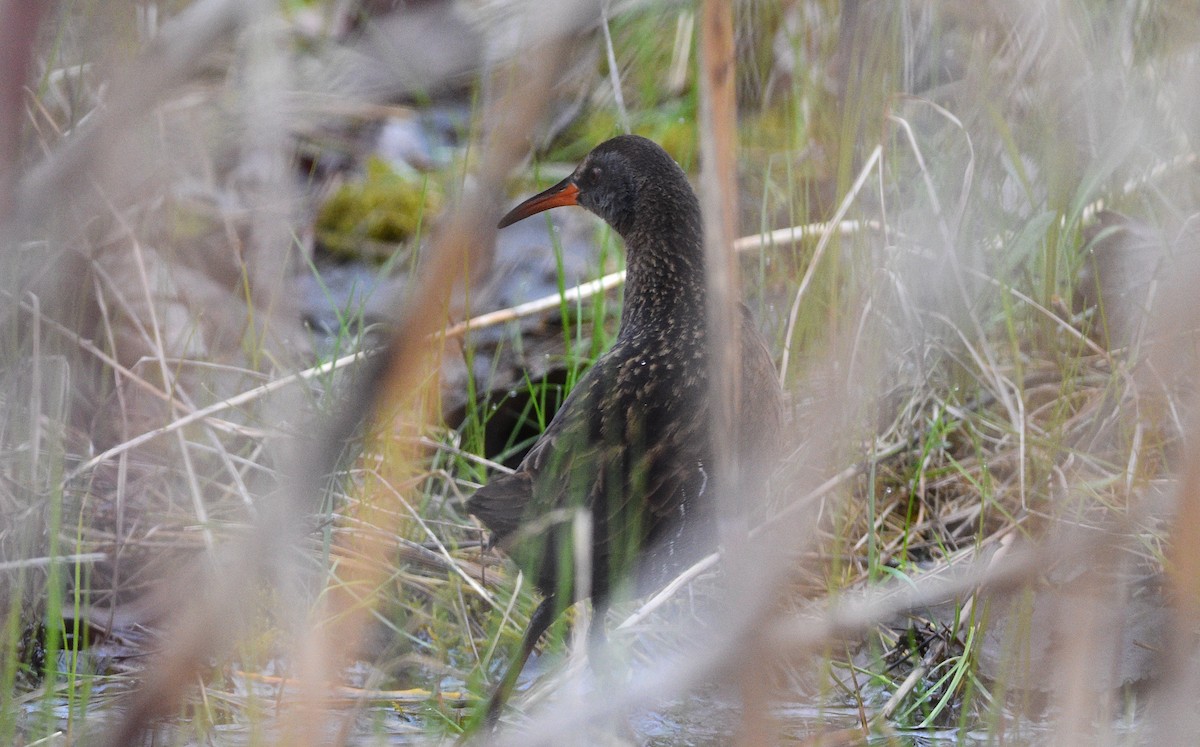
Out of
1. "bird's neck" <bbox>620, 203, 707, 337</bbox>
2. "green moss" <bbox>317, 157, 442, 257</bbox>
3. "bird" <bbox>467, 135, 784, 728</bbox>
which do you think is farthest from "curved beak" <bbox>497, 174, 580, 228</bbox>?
"green moss" <bbox>317, 157, 442, 257</bbox>

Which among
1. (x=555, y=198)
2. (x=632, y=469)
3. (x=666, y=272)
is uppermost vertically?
(x=555, y=198)

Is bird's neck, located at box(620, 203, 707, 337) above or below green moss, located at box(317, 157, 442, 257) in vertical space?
below

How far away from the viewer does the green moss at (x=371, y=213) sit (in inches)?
162


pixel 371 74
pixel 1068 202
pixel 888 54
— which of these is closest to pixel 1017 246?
pixel 1068 202

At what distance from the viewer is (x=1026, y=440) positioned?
2.71 metres

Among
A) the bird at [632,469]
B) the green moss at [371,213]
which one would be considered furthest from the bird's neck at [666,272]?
the green moss at [371,213]

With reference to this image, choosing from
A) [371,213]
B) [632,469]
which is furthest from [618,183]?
[371,213]

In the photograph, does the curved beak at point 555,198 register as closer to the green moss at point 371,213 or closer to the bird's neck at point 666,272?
the bird's neck at point 666,272

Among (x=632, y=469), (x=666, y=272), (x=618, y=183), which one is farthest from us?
(x=618, y=183)

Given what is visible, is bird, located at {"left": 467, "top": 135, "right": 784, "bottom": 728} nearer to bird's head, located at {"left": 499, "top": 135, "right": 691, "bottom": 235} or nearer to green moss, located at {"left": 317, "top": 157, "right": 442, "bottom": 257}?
bird's head, located at {"left": 499, "top": 135, "right": 691, "bottom": 235}

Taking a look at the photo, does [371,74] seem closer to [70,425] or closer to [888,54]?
[888,54]

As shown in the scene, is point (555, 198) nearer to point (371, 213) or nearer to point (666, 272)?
point (666, 272)

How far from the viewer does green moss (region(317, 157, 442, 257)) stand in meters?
4.11

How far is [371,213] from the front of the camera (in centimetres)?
418
